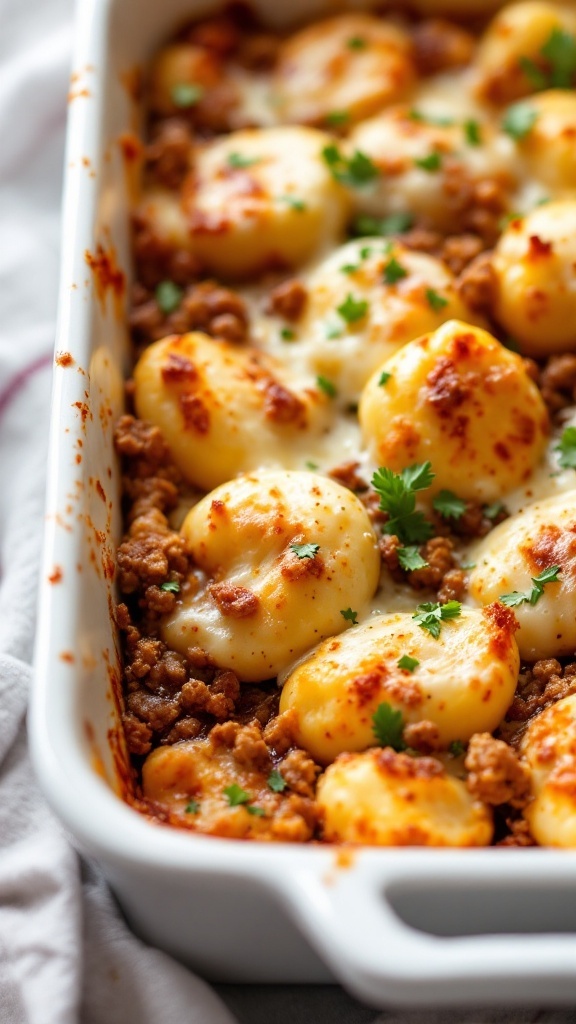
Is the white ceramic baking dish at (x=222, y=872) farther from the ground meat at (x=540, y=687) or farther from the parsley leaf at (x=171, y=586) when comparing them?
the ground meat at (x=540, y=687)

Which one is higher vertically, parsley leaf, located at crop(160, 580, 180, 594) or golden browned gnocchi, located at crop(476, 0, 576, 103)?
golden browned gnocchi, located at crop(476, 0, 576, 103)

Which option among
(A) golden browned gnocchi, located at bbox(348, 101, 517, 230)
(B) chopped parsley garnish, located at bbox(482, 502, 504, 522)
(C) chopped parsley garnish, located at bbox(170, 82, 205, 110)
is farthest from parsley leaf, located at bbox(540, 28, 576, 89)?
(B) chopped parsley garnish, located at bbox(482, 502, 504, 522)

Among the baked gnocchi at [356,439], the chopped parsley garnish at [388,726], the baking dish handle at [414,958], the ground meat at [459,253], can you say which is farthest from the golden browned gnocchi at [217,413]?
the baking dish handle at [414,958]

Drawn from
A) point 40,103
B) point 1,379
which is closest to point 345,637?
point 1,379

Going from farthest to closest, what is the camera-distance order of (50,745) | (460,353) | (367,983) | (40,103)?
(40,103), (460,353), (50,745), (367,983)

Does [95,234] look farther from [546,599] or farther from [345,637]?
[546,599]

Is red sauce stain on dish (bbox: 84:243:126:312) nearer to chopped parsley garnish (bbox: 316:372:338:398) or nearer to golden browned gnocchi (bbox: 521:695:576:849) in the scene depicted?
chopped parsley garnish (bbox: 316:372:338:398)

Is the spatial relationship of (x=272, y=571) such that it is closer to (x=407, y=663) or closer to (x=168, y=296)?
(x=407, y=663)
